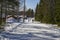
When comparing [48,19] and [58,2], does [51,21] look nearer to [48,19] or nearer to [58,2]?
[48,19]

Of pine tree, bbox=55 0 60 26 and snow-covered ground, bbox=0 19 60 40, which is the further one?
pine tree, bbox=55 0 60 26

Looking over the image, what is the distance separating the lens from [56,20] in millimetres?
38406

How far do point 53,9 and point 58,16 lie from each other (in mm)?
2818

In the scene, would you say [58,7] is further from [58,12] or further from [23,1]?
[23,1]

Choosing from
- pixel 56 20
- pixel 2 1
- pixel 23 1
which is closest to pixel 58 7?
pixel 56 20

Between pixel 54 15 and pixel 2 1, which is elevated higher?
pixel 2 1

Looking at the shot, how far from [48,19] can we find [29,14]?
92781 mm

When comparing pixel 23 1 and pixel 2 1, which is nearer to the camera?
pixel 2 1

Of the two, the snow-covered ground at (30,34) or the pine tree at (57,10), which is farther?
the pine tree at (57,10)

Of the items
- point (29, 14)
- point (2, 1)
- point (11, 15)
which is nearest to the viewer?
point (2, 1)

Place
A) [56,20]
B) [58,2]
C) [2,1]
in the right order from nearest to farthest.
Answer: [2,1], [58,2], [56,20]

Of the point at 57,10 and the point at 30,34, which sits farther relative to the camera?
the point at 57,10

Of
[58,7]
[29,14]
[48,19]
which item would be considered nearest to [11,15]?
[48,19]

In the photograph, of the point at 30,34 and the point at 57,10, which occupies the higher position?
the point at 57,10
